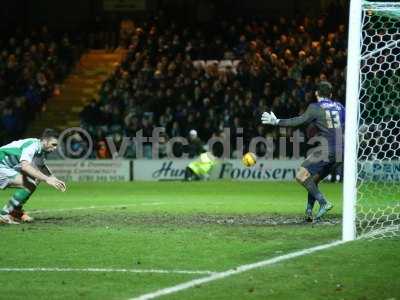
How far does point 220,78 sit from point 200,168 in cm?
378

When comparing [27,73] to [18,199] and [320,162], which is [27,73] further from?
[320,162]

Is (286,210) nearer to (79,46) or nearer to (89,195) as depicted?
(89,195)

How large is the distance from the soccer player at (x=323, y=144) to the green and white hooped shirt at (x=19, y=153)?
3.87 metres

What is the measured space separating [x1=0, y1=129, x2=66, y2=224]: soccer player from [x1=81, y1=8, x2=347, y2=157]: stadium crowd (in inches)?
522

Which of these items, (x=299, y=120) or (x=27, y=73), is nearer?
(x=299, y=120)

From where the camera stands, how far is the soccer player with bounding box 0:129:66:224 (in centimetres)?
1211

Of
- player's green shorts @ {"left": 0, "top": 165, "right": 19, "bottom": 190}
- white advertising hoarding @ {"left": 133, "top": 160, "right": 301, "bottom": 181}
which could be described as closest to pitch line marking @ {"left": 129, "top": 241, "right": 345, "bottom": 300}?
player's green shorts @ {"left": 0, "top": 165, "right": 19, "bottom": 190}

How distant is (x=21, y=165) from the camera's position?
11969 millimetres

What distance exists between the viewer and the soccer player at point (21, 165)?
477 inches

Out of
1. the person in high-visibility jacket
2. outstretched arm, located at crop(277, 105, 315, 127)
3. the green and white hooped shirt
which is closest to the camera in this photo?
outstretched arm, located at crop(277, 105, 315, 127)

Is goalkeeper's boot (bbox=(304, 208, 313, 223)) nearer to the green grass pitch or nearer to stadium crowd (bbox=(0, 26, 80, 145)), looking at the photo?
the green grass pitch

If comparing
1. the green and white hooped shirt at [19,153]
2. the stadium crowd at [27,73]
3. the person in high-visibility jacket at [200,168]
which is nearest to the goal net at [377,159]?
the green and white hooped shirt at [19,153]

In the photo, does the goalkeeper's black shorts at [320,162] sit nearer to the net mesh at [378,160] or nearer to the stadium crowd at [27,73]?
the net mesh at [378,160]

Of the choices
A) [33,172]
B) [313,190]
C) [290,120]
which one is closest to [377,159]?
[313,190]
